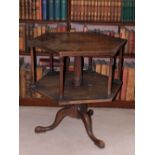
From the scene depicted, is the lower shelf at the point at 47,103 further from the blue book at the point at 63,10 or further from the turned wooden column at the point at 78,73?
the blue book at the point at 63,10

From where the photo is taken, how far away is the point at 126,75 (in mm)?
3066

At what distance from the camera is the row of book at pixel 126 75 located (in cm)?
305

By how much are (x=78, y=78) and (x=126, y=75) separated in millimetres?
693

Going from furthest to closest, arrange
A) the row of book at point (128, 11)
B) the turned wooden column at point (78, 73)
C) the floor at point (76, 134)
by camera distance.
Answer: the row of book at point (128, 11)
the turned wooden column at point (78, 73)
the floor at point (76, 134)

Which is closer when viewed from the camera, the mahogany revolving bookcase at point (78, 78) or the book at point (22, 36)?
Answer: the mahogany revolving bookcase at point (78, 78)

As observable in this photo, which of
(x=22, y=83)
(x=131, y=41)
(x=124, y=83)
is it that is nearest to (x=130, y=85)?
(x=124, y=83)

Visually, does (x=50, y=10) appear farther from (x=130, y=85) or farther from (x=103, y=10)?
(x=130, y=85)

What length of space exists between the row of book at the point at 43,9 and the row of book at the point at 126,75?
1.88ft

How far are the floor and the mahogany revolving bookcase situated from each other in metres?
0.09

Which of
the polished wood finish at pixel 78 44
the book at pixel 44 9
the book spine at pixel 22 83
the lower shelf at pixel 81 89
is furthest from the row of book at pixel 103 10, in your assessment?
the book spine at pixel 22 83

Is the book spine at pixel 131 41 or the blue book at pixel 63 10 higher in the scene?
the blue book at pixel 63 10

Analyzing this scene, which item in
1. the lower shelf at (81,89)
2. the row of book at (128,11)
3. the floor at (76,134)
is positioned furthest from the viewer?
the row of book at (128,11)

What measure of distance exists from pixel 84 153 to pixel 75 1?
139 cm
